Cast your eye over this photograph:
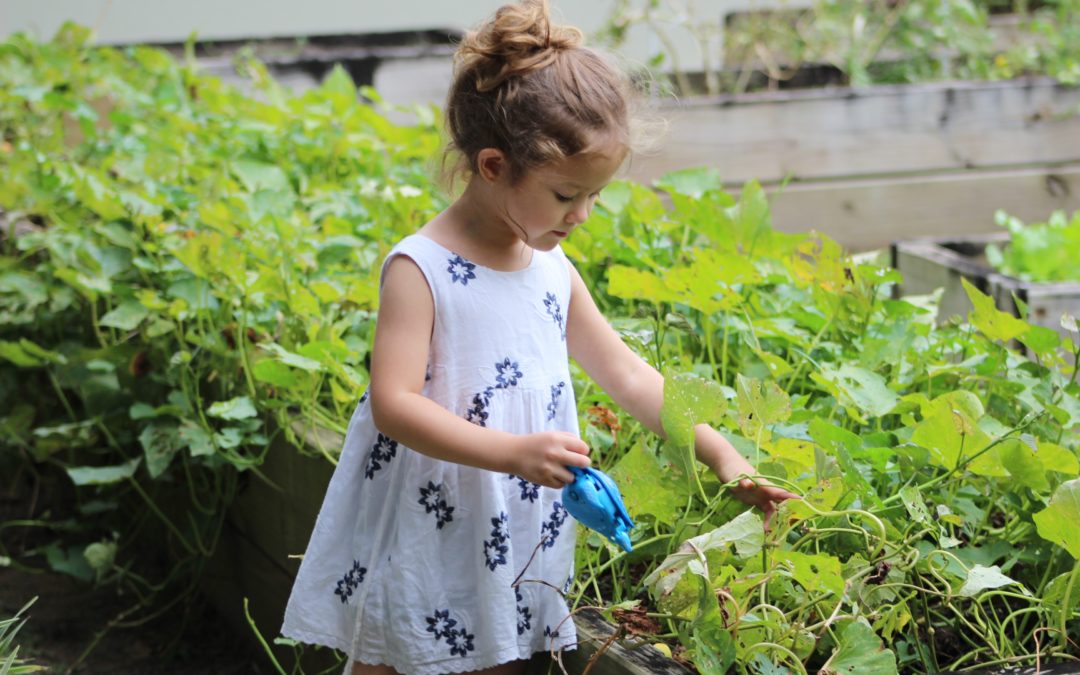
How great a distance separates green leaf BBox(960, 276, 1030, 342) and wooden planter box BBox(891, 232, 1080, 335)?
537 millimetres

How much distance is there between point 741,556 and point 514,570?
0.89 ft

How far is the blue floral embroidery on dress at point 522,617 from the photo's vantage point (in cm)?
142

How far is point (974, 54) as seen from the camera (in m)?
4.86

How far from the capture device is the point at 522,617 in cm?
142

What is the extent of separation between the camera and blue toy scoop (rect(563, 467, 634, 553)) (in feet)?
3.99

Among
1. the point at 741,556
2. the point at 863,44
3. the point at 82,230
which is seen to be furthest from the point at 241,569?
the point at 863,44

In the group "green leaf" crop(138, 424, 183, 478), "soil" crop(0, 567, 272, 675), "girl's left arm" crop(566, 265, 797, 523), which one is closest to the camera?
"girl's left arm" crop(566, 265, 797, 523)

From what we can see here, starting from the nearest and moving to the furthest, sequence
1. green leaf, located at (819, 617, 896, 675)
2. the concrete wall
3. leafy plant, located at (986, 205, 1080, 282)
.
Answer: green leaf, located at (819, 617, 896, 675) < leafy plant, located at (986, 205, 1080, 282) < the concrete wall

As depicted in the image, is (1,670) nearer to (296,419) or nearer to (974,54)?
(296,419)

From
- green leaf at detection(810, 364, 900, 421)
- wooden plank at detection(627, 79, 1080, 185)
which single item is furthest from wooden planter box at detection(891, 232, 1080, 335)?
wooden plank at detection(627, 79, 1080, 185)

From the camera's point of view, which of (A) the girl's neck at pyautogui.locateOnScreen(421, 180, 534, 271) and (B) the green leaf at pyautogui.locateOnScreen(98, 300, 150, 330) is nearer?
(A) the girl's neck at pyautogui.locateOnScreen(421, 180, 534, 271)

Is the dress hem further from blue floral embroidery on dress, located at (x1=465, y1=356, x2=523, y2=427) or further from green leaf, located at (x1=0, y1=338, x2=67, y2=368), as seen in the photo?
green leaf, located at (x1=0, y1=338, x2=67, y2=368)

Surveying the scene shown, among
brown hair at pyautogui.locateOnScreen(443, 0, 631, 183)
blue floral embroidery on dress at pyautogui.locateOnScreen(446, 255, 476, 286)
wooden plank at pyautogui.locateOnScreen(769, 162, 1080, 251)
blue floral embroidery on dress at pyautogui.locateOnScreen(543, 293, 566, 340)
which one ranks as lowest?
wooden plank at pyautogui.locateOnScreen(769, 162, 1080, 251)

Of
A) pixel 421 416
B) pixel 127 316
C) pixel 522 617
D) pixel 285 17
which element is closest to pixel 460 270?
pixel 421 416
